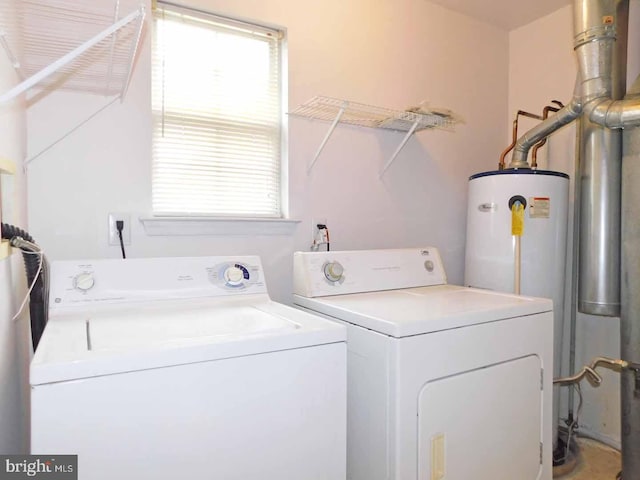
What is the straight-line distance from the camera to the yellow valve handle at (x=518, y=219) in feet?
6.76

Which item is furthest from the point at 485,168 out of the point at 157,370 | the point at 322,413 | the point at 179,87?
the point at 157,370

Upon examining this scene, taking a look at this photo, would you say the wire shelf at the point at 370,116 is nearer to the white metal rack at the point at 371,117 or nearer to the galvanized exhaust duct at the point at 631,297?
the white metal rack at the point at 371,117

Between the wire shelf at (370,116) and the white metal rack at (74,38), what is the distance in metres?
0.78

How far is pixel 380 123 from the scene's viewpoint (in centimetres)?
221

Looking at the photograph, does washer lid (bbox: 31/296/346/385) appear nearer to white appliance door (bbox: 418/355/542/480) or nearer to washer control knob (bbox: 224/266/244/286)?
washer control knob (bbox: 224/266/244/286)

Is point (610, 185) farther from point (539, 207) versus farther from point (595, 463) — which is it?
point (595, 463)

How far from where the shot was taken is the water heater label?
2064 millimetres

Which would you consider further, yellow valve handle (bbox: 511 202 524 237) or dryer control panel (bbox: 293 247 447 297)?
yellow valve handle (bbox: 511 202 524 237)

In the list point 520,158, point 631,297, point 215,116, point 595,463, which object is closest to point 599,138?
point 520,158

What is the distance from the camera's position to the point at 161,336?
1.01 metres

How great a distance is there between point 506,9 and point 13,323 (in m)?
2.95

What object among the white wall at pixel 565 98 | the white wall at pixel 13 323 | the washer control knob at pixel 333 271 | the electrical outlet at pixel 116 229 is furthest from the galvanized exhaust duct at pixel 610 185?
the white wall at pixel 13 323

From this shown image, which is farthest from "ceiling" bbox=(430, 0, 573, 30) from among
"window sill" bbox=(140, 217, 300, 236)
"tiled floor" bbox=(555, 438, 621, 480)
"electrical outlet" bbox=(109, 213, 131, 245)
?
"tiled floor" bbox=(555, 438, 621, 480)

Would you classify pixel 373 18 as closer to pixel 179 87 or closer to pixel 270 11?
pixel 270 11
